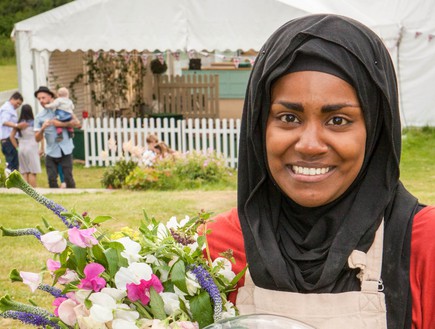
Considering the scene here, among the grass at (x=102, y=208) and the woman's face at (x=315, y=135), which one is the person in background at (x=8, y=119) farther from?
the woman's face at (x=315, y=135)

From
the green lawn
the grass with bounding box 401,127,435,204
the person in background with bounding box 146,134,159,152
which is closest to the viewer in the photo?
the grass with bounding box 401,127,435,204

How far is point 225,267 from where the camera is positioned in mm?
2107

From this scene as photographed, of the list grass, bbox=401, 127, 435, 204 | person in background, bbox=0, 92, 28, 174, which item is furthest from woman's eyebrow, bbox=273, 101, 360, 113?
person in background, bbox=0, 92, 28, 174

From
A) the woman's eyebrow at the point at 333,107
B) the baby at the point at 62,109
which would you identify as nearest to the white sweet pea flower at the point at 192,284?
the woman's eyebrow at the point at 333,107

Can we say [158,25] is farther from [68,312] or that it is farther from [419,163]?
[68,312]

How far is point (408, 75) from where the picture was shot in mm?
17000

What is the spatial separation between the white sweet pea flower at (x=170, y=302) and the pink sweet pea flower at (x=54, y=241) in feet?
0.87

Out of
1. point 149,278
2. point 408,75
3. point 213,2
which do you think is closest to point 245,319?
point 149,278

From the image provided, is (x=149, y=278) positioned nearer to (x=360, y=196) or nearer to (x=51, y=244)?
(x=51, y=244)

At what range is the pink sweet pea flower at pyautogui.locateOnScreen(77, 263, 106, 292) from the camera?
1856 millimetres

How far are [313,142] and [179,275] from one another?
0.46m

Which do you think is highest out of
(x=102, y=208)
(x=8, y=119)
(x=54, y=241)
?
(x=54, y=241)

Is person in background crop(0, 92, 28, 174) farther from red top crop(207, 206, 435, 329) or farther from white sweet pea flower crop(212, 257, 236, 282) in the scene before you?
red top crop(207, 206, 435, 329)

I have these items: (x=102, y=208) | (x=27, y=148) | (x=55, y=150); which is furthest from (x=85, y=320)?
(x=27, y=148)
